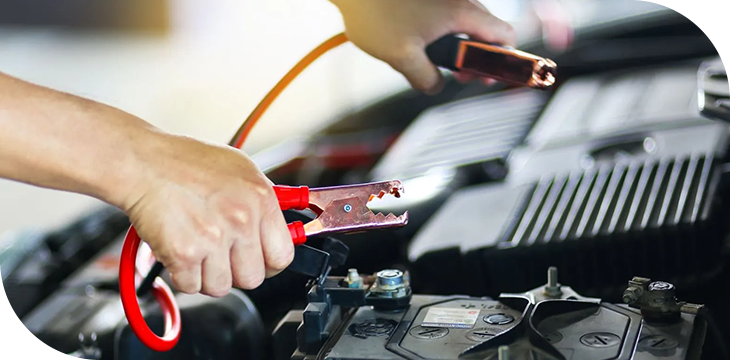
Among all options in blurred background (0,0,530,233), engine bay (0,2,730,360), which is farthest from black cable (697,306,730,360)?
blurred background (0,0,530,233)

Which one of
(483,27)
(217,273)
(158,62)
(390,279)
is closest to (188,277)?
(217,273)

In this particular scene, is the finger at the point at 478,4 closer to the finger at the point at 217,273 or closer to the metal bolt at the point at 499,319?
the metal bolt at the point at 499,319

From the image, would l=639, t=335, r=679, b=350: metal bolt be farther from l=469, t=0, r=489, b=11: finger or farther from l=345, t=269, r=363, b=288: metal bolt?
l=469, t=0, r=489, b=11: finger

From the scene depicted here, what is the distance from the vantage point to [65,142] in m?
0.61

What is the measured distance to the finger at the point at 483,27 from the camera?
967 millimetres

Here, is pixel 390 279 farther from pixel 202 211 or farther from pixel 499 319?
pixel 202 211

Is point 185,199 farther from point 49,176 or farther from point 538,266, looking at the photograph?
point 538,266

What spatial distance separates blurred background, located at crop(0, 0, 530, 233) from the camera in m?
3.11

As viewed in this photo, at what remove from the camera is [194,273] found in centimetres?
65

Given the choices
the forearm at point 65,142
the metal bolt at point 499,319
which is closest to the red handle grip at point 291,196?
the forearm at point 65,142

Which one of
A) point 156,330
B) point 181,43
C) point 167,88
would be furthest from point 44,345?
point 181,43

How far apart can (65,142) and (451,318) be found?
42 cm

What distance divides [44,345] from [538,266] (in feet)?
2.02

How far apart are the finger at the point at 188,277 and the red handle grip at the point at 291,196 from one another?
0.09 meters
